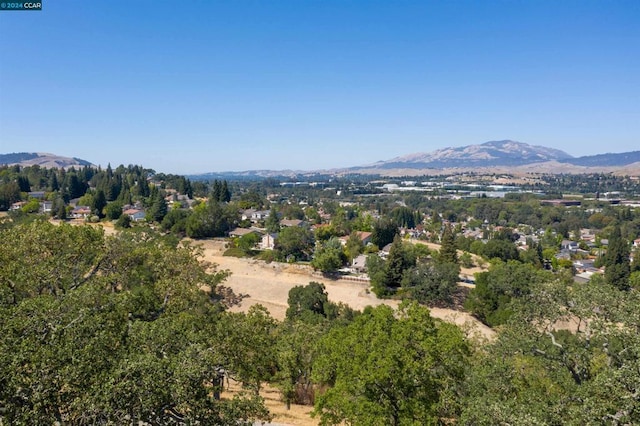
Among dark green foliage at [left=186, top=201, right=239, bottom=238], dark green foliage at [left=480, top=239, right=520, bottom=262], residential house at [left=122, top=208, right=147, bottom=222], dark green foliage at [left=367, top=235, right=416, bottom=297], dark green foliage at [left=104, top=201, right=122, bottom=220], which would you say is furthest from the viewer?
residential house at [left=122, top=208, right=147, bottom=222]

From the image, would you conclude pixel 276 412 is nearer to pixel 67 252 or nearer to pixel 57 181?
pixel 67 252

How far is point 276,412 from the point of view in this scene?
48.3 ft

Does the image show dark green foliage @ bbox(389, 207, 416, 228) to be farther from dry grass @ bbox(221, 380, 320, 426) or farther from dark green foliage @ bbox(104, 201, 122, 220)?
dry grass @ bbox(221, 380, 320, 426)

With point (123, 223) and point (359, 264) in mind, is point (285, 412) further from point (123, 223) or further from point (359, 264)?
point (123, 223)

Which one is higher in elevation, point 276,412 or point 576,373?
point 576,373

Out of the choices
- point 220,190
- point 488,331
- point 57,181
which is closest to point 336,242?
point 488,331

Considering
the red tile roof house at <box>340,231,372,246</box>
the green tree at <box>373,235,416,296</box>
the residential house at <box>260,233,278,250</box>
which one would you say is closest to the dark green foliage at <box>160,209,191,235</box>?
the residential house at <box>260,233,278,250</box>

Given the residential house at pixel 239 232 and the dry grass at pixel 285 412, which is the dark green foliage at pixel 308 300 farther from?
the residential house at pixel 239 232

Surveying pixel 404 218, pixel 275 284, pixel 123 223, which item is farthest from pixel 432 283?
pixel 404 218

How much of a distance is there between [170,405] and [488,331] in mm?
31663

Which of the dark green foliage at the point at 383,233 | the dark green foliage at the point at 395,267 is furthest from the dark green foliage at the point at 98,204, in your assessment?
the dark green foliage at the point at 395,267

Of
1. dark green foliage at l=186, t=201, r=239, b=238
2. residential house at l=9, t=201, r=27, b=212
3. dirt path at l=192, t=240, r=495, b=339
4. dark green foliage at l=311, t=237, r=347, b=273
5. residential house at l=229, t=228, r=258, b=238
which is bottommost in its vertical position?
dirt path at l=192, t=240, r=495, b=339

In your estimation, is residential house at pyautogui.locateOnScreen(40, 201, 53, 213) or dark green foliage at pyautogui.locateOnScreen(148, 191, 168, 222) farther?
residential house at pyautogui.locateOnScreen(40, 201, 53, 213)

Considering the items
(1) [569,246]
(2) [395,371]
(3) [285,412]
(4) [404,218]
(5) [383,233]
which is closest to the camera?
(2) [395,371]
